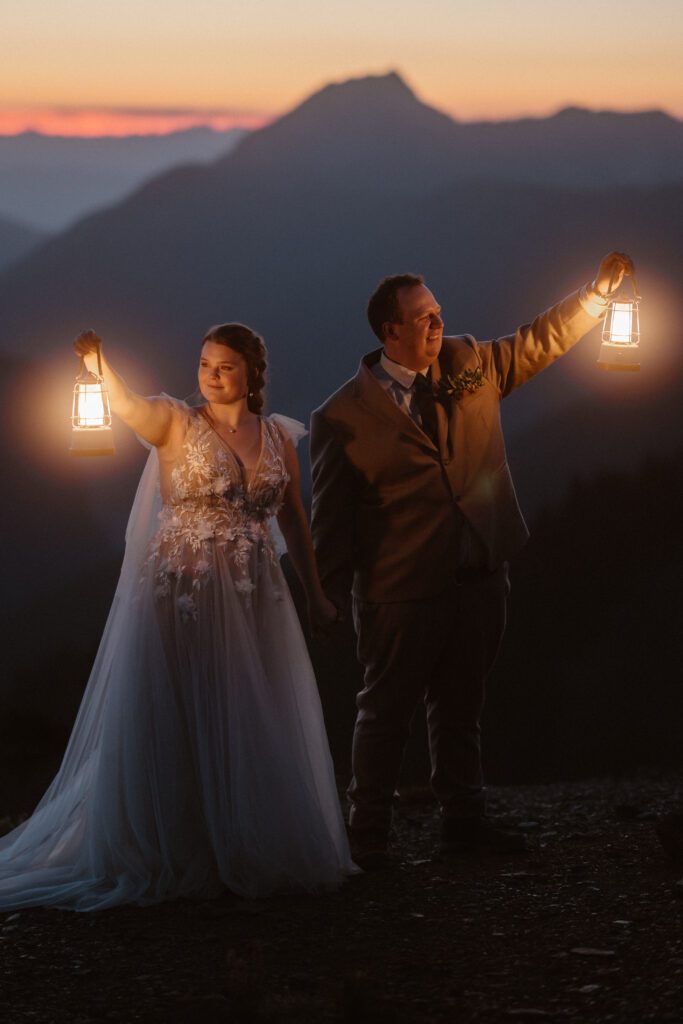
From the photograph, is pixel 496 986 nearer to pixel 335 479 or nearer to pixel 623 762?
pixel 335 479

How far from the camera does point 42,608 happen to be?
42.0ft

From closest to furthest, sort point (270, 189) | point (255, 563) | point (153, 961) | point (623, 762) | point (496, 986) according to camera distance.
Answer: point (496, 986), point (153, 961), point (255, 563), point (623, 762), point (270, 189)

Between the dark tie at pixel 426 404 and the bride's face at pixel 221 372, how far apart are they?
0.64 m

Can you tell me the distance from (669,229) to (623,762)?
487cm

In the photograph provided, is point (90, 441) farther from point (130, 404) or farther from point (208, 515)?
point (208, 515)

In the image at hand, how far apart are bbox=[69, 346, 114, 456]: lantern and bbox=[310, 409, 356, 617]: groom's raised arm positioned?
2.61ft

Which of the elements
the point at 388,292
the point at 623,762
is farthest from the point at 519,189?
the point at 388,292

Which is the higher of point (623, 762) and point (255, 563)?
point (255, 563)

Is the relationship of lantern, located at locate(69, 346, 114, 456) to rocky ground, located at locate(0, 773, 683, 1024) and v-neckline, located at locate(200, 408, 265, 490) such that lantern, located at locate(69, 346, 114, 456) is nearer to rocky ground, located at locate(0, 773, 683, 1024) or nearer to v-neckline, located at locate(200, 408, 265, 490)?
v-neckline, located at locate(200, 408, 265, 490)

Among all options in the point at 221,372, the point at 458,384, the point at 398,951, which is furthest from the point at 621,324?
the point at 398,951

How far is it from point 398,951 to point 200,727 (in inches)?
41.9

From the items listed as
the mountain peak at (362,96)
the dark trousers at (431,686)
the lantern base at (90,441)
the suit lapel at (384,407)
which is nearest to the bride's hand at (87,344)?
the lantern base at (90,441)

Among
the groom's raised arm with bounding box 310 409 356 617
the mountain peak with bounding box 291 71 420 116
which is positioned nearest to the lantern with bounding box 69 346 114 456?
the groom's raised arm with bounding box 310 409 356 617

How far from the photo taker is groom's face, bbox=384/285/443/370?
4895 millimetres
